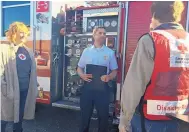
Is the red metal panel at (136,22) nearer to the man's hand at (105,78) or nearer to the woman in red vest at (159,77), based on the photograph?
the man's hand at (105,78)

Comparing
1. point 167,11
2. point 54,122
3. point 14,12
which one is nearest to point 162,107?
point 167,11

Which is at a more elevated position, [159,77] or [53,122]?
[159,77]

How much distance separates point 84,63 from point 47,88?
45.6 inches

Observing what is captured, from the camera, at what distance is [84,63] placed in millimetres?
3490

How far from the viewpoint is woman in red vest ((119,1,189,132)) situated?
1.70 meters

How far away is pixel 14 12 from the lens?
4574 millimetres

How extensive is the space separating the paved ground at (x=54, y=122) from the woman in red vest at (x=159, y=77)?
2.36m

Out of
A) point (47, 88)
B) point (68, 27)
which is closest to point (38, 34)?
point (68, 27)

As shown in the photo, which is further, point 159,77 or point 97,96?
point 97,96

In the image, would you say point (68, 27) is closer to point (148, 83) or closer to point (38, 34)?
point (38, 34)

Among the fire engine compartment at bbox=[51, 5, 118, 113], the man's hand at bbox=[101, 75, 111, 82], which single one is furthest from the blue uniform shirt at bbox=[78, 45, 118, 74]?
the fire engine compartment at bbox=[51, 5, 118, 113]

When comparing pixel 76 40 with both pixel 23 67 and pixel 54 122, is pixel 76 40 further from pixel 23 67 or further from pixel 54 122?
pixel 54 122

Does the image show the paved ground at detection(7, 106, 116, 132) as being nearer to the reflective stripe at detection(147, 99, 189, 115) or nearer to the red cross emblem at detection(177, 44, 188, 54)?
the reflective stripe at detection(147, 99, 189, 115)

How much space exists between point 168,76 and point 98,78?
1675 millimetres
